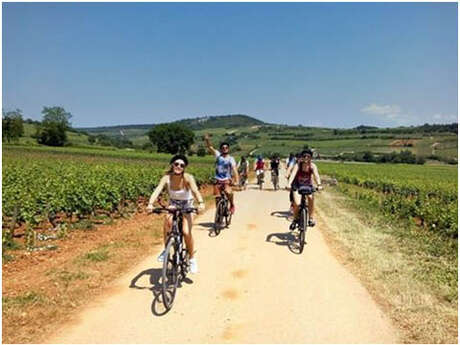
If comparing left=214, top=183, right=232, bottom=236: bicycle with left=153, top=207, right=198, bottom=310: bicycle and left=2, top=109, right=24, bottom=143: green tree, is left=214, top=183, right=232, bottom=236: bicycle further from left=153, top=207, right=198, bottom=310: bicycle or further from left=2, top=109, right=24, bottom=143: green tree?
left=2, top=109, right=24, bottom=143: green tree

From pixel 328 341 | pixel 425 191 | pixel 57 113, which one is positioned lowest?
pixel 425 191

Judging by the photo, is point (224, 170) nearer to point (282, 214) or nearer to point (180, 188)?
point (282, 214)

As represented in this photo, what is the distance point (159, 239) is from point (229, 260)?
2.79 meters

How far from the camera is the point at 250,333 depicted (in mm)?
5160

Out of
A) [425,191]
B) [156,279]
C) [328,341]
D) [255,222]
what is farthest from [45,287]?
[425,191]

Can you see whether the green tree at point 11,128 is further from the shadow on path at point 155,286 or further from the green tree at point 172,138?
the shadow on path at point 155,286

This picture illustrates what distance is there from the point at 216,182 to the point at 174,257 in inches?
219

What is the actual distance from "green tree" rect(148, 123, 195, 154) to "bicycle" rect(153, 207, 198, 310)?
107 metres

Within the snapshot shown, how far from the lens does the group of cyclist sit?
686 cm

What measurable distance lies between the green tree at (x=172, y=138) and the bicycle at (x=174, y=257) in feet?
352

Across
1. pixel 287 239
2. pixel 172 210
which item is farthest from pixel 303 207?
pixel 172 210

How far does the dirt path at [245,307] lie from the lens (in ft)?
16.7

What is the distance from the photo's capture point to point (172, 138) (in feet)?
380

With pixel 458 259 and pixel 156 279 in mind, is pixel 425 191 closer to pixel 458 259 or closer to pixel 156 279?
pixel 458 259
